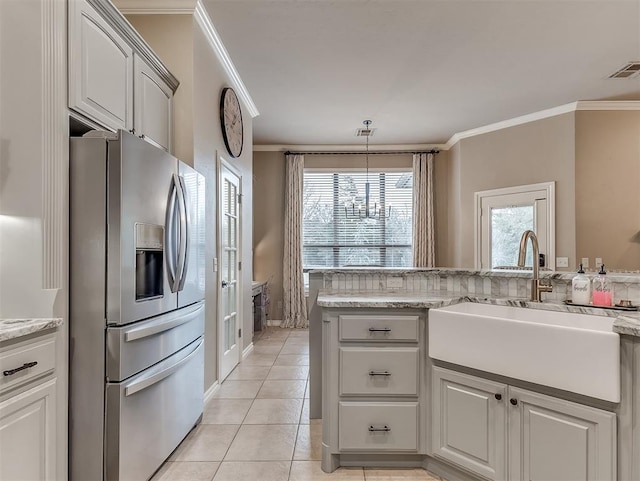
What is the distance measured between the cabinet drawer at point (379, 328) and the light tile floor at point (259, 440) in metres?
0.73

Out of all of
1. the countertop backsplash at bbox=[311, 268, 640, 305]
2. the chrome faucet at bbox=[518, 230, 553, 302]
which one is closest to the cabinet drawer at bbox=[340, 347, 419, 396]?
the countertop backsplash at bbox=[311, 268, 640, 305]

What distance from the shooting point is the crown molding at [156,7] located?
2475 mm

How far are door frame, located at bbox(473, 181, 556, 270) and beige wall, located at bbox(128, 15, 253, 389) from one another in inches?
142

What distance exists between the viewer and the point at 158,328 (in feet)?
5.96

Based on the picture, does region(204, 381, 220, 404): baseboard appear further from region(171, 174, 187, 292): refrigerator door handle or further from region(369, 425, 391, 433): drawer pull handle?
region(369, 425, 391, 433): drawer pull handle

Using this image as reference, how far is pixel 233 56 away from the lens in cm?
317

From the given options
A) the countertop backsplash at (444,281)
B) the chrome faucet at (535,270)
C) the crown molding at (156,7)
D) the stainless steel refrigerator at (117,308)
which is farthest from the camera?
the crown molding at (156,7)

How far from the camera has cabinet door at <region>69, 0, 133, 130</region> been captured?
1565 millimetres

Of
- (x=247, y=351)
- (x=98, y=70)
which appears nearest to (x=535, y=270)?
(x=98, y=70)

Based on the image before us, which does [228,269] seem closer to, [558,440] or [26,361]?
[26,361]

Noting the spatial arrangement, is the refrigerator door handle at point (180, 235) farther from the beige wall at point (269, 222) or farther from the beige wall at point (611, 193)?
the beige wall at point (611, 193)

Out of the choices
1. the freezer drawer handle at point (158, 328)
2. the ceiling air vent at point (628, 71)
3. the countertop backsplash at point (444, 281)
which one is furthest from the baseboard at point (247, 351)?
the ceiling air vent at point (628, 71)

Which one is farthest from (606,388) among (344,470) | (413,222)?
(413,222)

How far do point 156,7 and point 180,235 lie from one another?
67.9 inches
